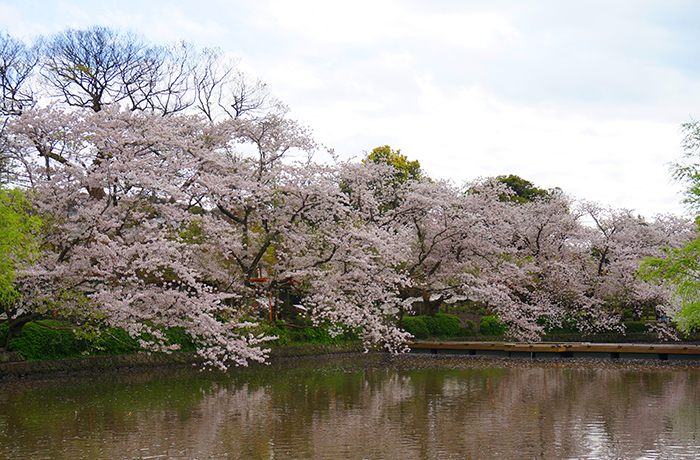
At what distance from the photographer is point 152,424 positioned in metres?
12.5

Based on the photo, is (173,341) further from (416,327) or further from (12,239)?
(416,327)

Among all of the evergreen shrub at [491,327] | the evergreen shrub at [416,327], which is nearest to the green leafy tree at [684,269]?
the evergreen shrub at [416,327]

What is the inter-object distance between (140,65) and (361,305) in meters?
18.0

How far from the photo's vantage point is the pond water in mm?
10180

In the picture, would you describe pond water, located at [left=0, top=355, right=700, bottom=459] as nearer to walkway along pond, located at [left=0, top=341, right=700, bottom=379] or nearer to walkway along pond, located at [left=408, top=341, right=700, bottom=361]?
walkway along pond, located at [left=0, top=341, right=700, bottom=379]

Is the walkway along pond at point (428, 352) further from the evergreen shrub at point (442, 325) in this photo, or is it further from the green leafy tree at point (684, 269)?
the green leafy tree at point (684, 269)

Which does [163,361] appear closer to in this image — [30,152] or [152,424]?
[30,152]

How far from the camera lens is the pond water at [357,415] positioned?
10180 mm

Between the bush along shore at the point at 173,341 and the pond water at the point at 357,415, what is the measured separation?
3.54ft

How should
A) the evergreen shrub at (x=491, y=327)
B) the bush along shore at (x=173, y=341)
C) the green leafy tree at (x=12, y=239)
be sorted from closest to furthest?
the green leafy tree at (x=12, y=239), the bush along shore at (x=173, y=341), the evergreen shrub at (x=491, y=327)

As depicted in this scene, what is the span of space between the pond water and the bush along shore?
108cm

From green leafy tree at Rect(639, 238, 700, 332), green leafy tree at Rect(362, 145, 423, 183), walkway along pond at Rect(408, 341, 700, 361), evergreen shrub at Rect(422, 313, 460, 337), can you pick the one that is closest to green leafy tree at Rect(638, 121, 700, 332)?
green leafy tree at Rect(639, 238, 700, 332)

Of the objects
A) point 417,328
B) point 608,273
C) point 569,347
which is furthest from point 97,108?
point 608,273

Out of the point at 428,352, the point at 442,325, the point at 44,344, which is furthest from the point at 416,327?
the point at 44,344
